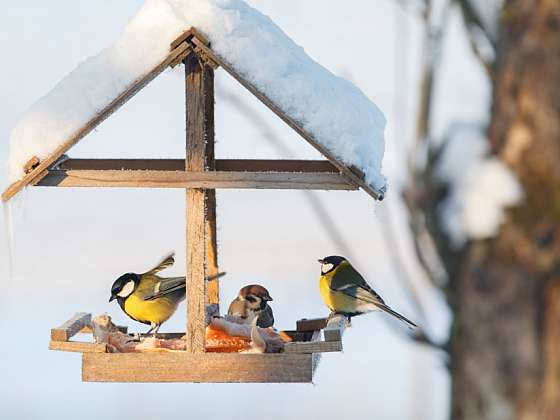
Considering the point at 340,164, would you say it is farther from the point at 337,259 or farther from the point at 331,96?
the point at 337,259

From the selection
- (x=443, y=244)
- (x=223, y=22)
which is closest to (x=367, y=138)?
(x=223, y=22)

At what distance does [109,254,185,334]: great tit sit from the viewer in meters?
5.11

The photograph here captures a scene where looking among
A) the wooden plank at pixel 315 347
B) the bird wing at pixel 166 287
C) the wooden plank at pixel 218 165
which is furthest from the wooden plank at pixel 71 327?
the wooden plank at pixel 315 347

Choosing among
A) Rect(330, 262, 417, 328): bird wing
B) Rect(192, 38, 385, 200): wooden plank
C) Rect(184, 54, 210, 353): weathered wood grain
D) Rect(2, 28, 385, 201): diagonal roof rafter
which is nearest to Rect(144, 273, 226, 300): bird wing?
Rect(184, 54, 210, 353): weathered wood grain

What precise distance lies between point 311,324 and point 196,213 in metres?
1.13

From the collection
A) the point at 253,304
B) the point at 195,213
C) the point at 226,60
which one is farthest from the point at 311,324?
the point at 226,60

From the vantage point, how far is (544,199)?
7.10 ft

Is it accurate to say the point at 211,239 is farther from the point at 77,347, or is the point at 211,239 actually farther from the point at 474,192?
the point at 474,192

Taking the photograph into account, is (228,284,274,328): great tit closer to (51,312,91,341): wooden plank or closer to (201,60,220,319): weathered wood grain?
(201,60,220,319): weathered wood grain

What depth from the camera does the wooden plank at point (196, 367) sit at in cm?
445

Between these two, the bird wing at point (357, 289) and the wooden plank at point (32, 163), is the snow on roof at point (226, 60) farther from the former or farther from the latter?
the bird wing at point (357, 289)

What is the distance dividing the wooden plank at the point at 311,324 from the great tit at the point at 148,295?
601 millimetres

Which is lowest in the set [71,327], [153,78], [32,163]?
[71,327]

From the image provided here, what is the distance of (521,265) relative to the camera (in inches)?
85.1
